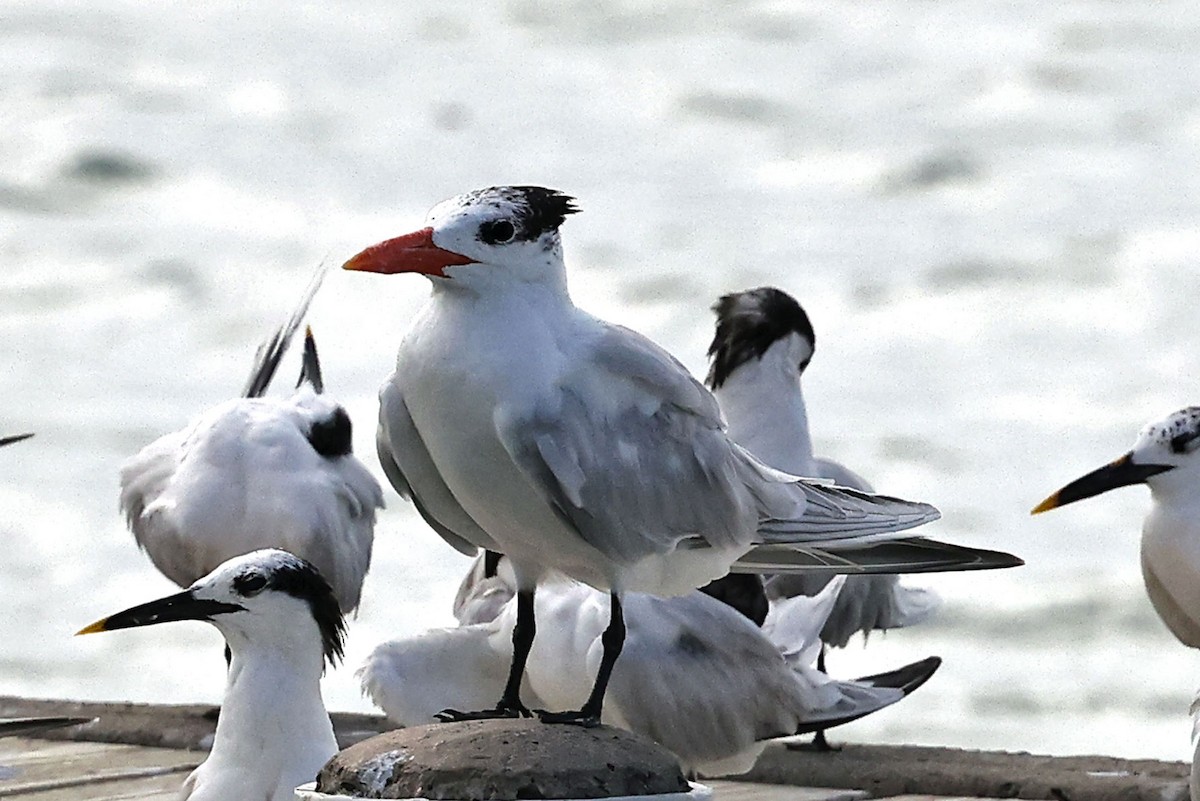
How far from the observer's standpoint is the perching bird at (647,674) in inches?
→ 206

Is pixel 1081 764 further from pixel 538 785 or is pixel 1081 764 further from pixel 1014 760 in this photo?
pixel 538 785

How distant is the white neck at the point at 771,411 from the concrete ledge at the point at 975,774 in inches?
33.8

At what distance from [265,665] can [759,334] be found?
8.47 feet

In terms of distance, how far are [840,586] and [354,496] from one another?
1.30 m

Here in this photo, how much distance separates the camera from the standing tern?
3691 mm

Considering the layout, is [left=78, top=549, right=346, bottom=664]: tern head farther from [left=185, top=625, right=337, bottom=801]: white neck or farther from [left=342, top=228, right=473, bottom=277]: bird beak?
[left=342, top=228, right=473, bottom=277]: bird beak

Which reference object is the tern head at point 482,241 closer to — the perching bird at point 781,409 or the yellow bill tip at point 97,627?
the yellow bill tip at point 97,627

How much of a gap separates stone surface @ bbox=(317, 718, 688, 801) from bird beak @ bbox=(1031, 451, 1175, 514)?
290cm

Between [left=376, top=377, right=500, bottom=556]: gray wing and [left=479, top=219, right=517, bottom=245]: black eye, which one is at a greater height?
[left=479, top=219, right=517, bottom=245]: black eye

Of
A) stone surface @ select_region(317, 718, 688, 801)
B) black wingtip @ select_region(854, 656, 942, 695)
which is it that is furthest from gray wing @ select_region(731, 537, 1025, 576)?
black wingtip @ select_region(854, 656, 942, 695)

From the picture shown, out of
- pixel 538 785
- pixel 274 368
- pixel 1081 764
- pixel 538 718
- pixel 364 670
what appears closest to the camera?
pixel 538 785

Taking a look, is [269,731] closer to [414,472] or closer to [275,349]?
[414,472]

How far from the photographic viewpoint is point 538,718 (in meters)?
3.82

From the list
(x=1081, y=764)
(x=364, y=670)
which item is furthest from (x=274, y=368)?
(x=1081, y=764)
